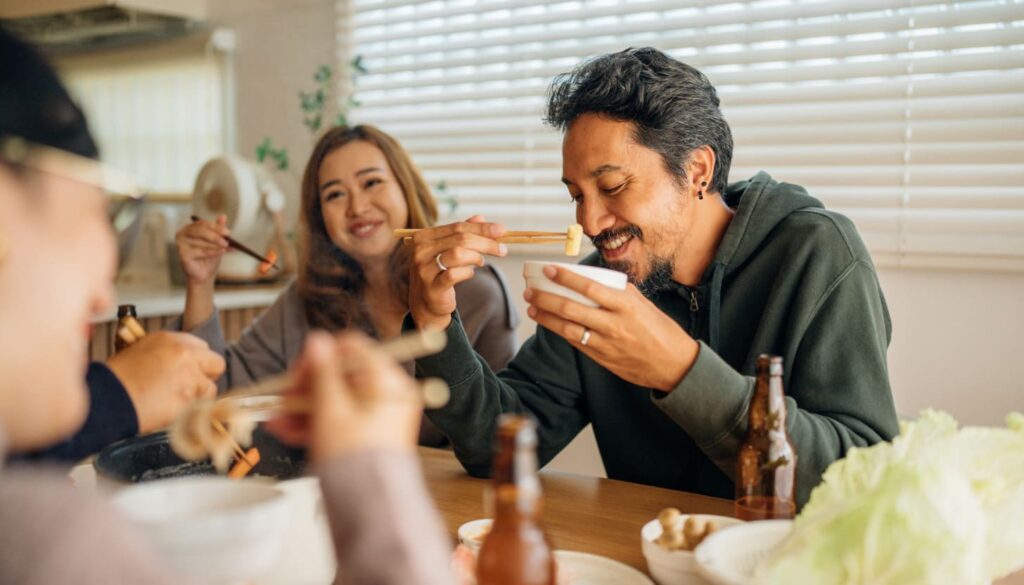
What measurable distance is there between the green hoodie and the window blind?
811 millimetres

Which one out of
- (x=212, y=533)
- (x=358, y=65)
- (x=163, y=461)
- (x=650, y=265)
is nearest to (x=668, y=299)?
(x=650, y=265)

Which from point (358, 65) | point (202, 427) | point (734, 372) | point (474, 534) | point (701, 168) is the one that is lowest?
point (474, 534)

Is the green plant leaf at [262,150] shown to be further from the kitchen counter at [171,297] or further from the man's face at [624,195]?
the man's face at [624,195]

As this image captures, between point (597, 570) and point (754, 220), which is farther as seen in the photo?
point (754, 220)

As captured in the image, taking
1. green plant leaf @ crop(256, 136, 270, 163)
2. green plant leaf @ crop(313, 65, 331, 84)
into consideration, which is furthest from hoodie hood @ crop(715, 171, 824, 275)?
green plant leaf @ crop(256, 136, 270, 163)

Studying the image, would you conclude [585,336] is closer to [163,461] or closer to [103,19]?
[163,461]

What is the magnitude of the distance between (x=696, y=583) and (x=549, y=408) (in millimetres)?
828

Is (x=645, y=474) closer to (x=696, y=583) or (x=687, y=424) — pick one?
(x=687, y=424)

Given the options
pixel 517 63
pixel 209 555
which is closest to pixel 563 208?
pixel 517 63

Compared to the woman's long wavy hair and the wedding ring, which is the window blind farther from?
the wedding ring

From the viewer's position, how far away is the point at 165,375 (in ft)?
2.72

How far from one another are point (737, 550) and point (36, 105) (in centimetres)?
74

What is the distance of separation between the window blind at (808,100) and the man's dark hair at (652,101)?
90cm

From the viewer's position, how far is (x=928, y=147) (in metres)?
2.37
